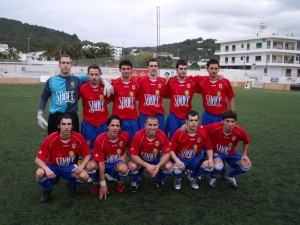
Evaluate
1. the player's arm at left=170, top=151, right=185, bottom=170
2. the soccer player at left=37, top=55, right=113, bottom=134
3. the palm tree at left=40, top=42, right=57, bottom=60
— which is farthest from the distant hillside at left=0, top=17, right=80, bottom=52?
the player's arm at left=170, top=151, right=185, bottom=170

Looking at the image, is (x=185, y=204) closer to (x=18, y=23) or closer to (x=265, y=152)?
(x=265, y=152)

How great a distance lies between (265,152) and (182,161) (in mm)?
2636

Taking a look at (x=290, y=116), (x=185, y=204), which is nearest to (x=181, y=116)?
(x=185, y=204)

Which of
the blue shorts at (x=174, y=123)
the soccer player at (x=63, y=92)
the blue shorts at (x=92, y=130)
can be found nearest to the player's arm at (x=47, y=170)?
the soccer player at (x=63, y=92)

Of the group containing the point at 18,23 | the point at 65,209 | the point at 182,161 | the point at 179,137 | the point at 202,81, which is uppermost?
the point at 18,23

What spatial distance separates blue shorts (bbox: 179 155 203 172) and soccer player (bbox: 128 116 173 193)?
1.00ft

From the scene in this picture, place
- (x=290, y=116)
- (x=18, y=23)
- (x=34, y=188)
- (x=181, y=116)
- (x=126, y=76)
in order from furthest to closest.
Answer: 1. (x=18, y=23)
2. (x=290, y=116)
3. (x=181, y=116)
4. (x=126, y=76)
5. (x=34, y=188)

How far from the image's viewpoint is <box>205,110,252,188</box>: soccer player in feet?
13.8

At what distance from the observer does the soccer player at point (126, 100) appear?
4.55 meters

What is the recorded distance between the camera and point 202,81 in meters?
4.91

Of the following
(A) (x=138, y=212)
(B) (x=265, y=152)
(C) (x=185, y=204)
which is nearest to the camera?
(A) (x=138, y=212)

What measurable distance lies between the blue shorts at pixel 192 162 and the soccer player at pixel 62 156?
1.34 m

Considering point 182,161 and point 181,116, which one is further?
point 181,116

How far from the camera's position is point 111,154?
400 centimetres
